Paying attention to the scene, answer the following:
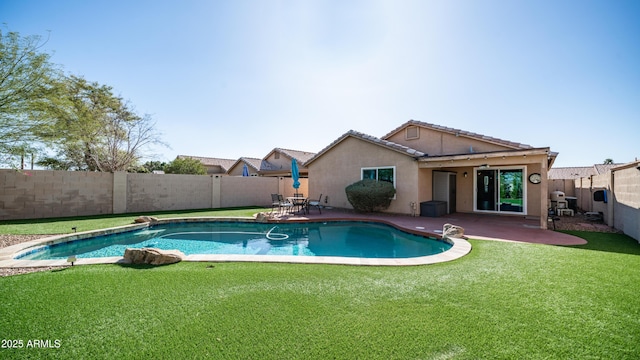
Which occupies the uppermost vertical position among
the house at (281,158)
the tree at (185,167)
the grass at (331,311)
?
the house at (281,158)

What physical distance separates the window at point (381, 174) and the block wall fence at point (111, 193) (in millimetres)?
9689

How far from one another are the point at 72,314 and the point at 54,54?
9764 millimetres

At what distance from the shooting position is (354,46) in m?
12.4

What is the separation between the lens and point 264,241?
34.7ft

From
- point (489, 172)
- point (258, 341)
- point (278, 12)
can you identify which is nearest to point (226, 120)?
point (278, 12)

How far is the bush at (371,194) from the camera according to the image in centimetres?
1418

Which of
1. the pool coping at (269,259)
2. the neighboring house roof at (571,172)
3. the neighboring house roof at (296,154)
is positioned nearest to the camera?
the pool coping at (269,259)

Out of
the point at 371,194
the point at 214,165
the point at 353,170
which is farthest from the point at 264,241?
the point at 214,165

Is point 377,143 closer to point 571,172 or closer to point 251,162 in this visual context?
point 251,162

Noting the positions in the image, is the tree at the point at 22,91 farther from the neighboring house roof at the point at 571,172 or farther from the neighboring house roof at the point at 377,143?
the neighboring house roof at the point at 571,172

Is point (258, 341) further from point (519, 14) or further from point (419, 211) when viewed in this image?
point (519, 14)

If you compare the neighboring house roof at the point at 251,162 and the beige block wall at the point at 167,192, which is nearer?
the beige block wall at the point at 167,192

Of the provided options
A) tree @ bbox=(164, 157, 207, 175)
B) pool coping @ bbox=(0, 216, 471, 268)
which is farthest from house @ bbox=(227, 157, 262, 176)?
pool coping @ bbox=(0, 216, 471, 268)

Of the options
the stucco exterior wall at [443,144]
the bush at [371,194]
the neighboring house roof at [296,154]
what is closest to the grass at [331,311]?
the bush at [371,194]
